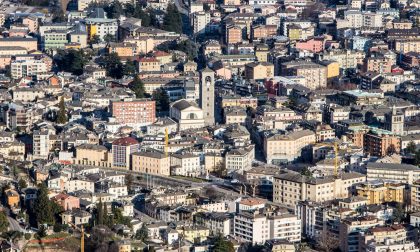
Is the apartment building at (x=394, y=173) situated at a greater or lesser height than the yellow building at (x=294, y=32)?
lesser

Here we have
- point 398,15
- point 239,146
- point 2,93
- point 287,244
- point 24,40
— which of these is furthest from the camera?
point 398,15

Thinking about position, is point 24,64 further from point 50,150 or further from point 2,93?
point 50,150

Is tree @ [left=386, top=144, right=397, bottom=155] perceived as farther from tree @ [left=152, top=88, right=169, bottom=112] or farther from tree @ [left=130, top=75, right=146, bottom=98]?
tree @ [left=130, top=75, right=146, bottom=98]

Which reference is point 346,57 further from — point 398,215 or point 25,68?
point 398,215

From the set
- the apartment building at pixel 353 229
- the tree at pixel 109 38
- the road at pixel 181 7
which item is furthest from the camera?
the road at pixel 181 7

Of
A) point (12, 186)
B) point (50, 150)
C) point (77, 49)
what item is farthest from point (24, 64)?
point (12, 186)

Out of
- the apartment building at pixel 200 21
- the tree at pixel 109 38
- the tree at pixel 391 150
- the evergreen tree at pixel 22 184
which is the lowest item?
the tree at pixel 391 150

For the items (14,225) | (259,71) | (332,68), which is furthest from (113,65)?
(14,225)

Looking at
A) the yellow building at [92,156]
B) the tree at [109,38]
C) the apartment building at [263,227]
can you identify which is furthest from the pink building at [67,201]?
the tree at [109,38]

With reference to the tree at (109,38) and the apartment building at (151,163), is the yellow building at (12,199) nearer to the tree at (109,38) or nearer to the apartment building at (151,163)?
the apartment building at (151,163)
